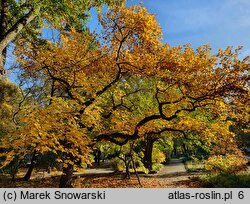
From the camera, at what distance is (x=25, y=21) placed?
9.23 m

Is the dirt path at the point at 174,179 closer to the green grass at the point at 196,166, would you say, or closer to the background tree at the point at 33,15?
the green grass at the point at 196,166

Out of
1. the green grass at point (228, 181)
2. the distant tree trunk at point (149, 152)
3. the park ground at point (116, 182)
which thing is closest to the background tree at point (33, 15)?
the park ground at point (116, 182)

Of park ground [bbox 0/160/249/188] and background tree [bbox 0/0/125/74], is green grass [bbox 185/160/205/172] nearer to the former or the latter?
park ground [bbox 0/160/249/188]

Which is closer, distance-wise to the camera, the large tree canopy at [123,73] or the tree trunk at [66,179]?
the large tree canopy at [123,73]

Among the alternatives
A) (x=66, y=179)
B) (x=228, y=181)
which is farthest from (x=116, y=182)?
(x=228, y=181)

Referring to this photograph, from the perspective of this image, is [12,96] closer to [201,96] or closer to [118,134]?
[118,134]

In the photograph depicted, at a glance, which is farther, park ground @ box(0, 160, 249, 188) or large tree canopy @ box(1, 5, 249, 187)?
park ground @ box(0, 160, 249, 188)

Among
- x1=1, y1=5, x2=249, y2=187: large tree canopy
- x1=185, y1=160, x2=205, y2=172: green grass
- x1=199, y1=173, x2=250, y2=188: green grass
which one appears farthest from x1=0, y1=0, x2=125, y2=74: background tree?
x1=185, y1=160, x2=205, y2=172: green grass

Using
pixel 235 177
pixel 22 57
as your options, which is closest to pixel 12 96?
pixel 22 57

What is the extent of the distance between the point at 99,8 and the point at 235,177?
38.6ft

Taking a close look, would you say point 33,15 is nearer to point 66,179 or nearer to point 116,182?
point 66,179

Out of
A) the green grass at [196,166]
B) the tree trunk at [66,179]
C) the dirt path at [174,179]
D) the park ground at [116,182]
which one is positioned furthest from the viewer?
the green grass at [196,166]

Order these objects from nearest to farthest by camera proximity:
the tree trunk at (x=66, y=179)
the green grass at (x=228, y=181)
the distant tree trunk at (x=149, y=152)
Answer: the tree trunk at (x=66, y=179) < the green grass at (x=228, y=181) < the distant tree trunk at (x=149, y=152)
